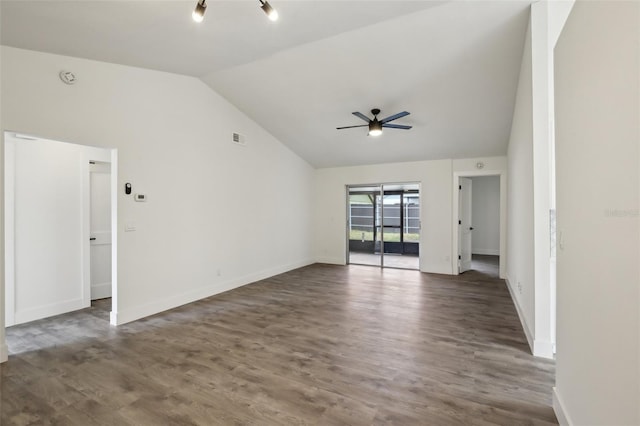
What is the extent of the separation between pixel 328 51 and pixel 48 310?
199 inches

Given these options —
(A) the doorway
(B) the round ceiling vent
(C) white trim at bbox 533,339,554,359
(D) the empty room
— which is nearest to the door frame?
(D) the empty room

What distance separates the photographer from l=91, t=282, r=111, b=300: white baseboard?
4609 millimetres

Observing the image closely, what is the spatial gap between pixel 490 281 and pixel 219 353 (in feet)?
17.0

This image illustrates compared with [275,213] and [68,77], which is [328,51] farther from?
[275,213]

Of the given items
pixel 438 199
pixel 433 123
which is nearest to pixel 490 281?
pixel 438 199

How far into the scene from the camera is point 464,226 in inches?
262

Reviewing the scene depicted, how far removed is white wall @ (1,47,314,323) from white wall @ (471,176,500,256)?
6.65 meters

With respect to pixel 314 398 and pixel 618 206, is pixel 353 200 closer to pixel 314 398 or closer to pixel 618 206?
pixel 314 398

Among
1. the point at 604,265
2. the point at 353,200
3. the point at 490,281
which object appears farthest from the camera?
the point at 353,200

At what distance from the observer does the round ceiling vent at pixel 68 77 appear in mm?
3137

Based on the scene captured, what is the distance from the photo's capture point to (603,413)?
130 centimetres

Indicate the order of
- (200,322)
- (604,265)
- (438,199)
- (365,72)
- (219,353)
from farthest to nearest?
(438,199)
(365,72)
(200,322)
(219,353)
(604,265)

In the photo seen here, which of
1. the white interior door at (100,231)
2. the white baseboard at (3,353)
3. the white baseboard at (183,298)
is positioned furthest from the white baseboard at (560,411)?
the white interior door at (100,231)

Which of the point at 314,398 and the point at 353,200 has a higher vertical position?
the point at 353,200
